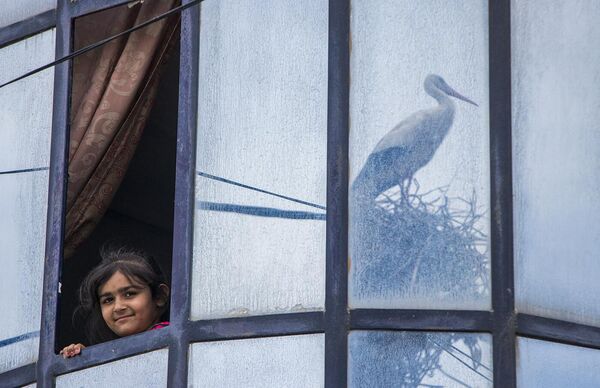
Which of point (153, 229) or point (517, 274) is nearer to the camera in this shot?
point (517, 274)

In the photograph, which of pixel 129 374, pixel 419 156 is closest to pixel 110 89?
pixel 129 374

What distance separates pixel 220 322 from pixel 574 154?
1880 millimetres

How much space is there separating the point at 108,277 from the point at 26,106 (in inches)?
41.6

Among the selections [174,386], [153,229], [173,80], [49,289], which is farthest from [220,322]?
[153,229]

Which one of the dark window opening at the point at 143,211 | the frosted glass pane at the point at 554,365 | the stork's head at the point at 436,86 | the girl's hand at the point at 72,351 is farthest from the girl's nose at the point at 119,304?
the frosted glass pane at the point at 554,365

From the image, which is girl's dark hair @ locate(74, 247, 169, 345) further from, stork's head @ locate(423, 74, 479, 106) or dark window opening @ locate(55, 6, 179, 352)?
stork's head @ locate(423, 74, 479, 106)

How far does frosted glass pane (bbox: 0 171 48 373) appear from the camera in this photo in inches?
427

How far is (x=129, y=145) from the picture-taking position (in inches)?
461

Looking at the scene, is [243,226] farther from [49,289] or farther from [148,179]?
[148,179]

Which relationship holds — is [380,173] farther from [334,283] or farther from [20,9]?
[20,9]

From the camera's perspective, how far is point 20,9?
11.6m

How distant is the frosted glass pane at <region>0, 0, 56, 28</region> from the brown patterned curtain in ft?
0.68

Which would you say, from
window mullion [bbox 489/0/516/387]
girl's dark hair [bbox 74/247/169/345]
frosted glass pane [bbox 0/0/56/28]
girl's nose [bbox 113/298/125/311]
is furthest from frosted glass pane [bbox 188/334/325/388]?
frosted glass pane [bbox 0/0/56/28]

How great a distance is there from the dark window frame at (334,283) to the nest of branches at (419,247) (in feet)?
0.24
